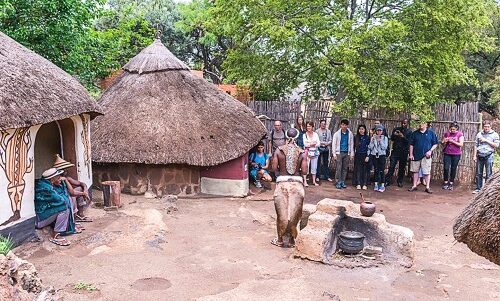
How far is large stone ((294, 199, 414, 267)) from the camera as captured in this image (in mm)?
7391

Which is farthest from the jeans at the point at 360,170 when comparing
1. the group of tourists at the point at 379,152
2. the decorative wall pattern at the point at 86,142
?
the decorative wall pattern at the point at 86,142

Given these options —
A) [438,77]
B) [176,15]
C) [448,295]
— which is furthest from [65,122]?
[176,15]

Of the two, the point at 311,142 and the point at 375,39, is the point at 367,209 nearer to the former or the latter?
the point at 311,142

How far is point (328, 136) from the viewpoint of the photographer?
12812mm

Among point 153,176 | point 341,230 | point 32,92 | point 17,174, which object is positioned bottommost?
point 341,230

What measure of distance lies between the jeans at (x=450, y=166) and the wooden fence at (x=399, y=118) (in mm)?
423

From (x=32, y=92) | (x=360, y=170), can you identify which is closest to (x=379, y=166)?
(x=360, y=170)

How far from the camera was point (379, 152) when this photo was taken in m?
12.1

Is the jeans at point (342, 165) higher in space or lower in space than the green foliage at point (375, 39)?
lower

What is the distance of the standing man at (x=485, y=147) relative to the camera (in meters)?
11.5

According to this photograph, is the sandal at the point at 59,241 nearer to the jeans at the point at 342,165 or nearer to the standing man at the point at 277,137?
the standing man at the point at 277,137

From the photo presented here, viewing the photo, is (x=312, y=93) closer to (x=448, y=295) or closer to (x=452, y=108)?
(x=452, y=108)

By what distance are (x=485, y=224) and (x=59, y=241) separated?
6.23 meters

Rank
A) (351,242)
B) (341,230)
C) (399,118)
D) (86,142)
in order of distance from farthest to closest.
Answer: (399,118) < (86,142) < (341,230) < (351,242)
